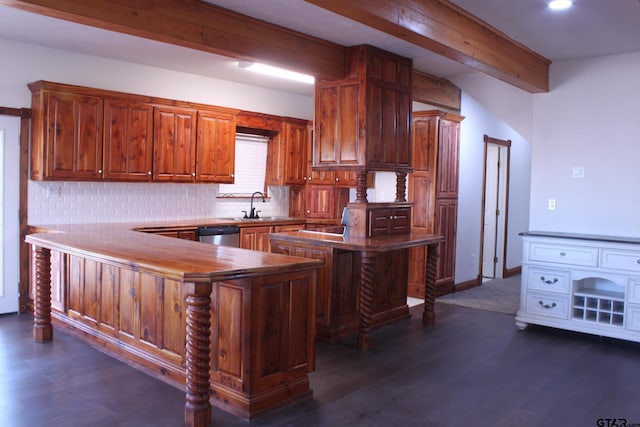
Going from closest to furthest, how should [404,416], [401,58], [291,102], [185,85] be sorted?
[404,416] → [401,58] → [185,85] → [291,102]

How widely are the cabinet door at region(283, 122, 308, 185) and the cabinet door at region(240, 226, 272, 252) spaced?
1.01m

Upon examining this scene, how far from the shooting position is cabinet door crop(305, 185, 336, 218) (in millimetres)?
7465

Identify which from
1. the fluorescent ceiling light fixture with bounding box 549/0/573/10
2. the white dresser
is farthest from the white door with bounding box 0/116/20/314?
the white dresser

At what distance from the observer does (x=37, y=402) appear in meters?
3.17

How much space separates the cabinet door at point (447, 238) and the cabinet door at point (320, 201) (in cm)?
160

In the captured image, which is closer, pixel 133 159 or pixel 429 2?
pixel 429 2

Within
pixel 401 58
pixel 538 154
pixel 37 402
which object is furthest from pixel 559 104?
pixel 37 402

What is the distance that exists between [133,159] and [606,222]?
4823 millimetres

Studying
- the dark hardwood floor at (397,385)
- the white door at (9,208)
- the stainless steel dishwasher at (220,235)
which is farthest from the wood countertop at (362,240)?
the white door at (9,208)

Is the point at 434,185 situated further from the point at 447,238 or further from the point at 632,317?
the point at 632,317

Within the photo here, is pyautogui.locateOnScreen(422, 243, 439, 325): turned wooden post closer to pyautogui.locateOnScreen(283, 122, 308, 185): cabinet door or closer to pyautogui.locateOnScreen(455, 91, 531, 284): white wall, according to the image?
pyautogui.locateOnScreen(455, 91, 531, 284): white wall

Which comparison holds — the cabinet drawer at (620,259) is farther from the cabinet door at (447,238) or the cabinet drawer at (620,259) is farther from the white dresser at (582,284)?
the cabinet door at (447,238)

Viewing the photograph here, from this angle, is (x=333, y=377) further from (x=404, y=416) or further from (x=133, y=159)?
(x=133, y=159)

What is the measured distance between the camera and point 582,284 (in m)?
5.12
